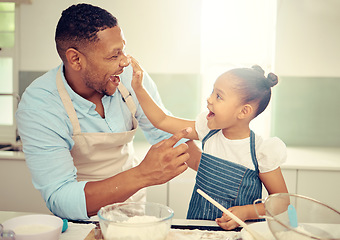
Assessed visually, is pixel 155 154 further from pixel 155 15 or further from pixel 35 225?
pixel 155 15

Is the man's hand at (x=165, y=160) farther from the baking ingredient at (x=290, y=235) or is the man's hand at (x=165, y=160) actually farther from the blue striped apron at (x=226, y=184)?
the baking ingredient at (x=290, y=235)

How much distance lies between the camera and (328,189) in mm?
2371

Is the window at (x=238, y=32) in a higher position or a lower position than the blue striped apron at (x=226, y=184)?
higher

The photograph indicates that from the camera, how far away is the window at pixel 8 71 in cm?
294

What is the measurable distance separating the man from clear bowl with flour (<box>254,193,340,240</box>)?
354 millimetres

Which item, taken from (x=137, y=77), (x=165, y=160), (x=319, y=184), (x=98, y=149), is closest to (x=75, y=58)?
(x=137, y=77)

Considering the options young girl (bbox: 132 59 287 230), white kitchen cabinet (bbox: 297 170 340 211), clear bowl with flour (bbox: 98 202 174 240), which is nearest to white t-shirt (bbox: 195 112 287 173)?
young girl (bbox: 132 59 287 230)

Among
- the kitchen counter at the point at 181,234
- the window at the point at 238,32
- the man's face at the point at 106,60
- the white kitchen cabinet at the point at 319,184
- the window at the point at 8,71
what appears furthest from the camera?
the window at the point at 8,71

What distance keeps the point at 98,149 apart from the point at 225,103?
0.60 metres

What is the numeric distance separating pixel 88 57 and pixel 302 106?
6.80 ft

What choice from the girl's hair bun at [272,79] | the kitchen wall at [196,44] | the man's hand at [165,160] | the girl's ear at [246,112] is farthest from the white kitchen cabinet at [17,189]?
the girl's hair bun at [272,79]

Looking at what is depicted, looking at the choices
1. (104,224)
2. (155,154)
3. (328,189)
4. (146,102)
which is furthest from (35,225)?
(328,189)

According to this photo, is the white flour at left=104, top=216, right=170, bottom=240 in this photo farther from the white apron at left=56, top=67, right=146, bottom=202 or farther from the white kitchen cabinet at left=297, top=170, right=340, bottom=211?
the white kitchen cabinet at left=297, top=170, right=340, bottom=211

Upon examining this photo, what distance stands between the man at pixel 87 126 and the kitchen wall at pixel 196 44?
1.17 m
